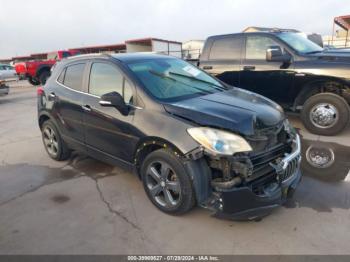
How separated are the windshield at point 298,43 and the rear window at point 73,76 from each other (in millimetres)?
4041

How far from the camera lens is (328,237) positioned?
8.98 feet

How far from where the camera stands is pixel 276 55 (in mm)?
5555

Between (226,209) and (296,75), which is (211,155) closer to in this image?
(226,209)

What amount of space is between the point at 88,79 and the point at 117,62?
2.01 ft

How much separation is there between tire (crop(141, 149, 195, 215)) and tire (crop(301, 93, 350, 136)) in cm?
378

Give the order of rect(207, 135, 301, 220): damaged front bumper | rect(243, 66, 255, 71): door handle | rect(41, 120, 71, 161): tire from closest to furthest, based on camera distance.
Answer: rect(207, 135, 301, 220): damaged front bumper, rect(41, 120, 71, 161): tire, rect(243, 66, 255, 71): door handle

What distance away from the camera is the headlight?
8.73ft

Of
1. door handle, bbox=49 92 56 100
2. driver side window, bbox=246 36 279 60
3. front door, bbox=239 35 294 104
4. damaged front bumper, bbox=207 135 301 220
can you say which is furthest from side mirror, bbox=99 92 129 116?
driver side window, bbox=246 36 279 60

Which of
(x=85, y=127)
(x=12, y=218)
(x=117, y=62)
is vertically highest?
A: (x=117, y=62)

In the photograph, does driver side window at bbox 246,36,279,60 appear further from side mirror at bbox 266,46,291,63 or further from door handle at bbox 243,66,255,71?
side mirror at bbox 266,46,291,63

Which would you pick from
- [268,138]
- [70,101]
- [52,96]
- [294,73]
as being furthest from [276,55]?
[52,96]

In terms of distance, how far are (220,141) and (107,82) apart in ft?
5.89

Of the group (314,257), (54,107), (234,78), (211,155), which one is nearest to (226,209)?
(211,155)

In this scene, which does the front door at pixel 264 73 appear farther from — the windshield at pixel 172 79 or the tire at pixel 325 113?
the windshield at pixel 172 79
